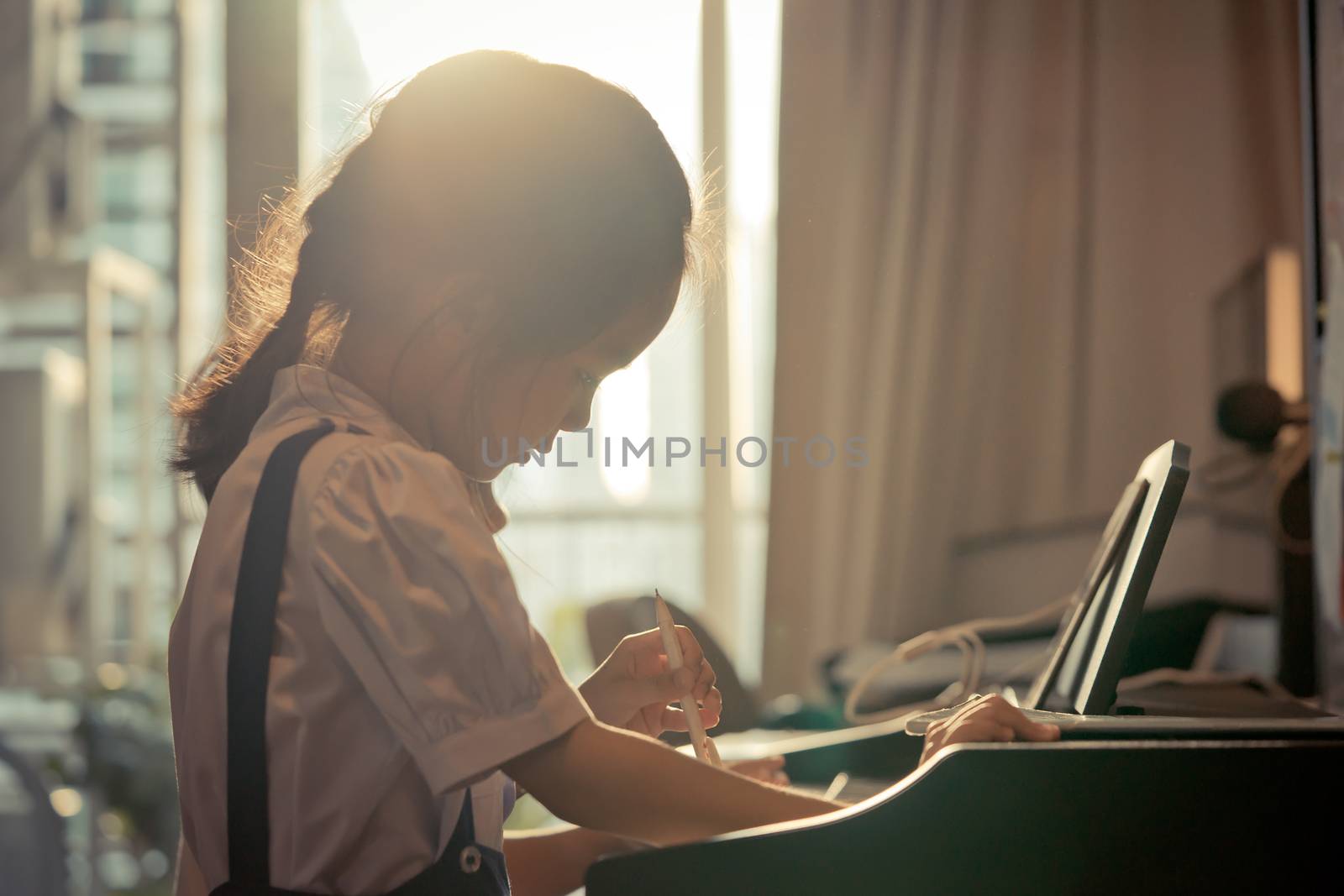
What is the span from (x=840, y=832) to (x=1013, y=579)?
71.2 inches

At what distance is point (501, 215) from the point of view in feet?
2.14

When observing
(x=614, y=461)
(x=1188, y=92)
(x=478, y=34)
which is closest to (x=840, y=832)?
(x=614, y=461)

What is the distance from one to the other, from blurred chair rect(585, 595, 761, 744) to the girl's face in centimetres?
100

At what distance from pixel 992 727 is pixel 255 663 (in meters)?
0.37

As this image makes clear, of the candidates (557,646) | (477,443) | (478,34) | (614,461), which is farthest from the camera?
(557,646)

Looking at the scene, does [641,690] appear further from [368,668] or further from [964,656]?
[964,656]

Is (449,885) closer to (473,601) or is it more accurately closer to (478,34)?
(473,601)

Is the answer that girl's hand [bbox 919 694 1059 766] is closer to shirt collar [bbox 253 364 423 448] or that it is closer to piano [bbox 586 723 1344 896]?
piano [bbox 586 723 1344 896]

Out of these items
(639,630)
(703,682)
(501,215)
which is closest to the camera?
(501,215)

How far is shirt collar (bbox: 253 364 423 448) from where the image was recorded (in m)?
0.64

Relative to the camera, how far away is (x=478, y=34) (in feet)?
6.61

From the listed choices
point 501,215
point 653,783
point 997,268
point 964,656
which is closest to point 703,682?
point 653,783

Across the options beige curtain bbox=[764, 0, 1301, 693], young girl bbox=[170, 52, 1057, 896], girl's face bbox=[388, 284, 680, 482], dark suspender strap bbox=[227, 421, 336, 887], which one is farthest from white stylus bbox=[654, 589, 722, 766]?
beige curtain bbox=[764, 0, 1301, 693]

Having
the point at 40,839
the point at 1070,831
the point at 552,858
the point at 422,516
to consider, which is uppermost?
the point at 422,516
